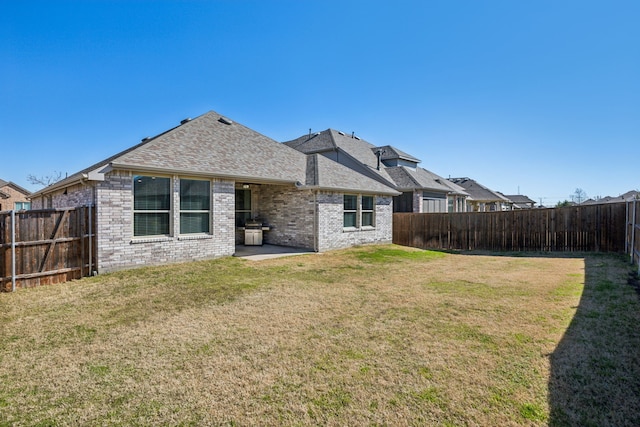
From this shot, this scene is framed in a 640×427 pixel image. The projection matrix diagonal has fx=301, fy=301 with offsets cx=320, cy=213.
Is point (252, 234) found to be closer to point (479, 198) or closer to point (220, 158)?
point (220, 158)

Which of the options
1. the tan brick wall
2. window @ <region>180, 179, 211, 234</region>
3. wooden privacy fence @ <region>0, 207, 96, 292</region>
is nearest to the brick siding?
the tan brick wall

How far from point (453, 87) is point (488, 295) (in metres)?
11.8

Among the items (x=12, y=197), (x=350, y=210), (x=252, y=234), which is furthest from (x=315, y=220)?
(x=12, y=197)

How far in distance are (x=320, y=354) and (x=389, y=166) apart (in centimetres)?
2186

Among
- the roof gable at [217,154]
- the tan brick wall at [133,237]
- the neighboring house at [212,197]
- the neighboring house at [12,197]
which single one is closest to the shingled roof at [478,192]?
the neighboring house at [212,197]

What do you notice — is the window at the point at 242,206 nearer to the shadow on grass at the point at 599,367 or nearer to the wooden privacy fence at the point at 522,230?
the wooden privacy fence at the point at 522,230

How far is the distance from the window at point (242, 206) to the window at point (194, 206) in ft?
13.4

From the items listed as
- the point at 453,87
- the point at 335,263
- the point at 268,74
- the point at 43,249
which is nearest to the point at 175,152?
the point at 43,249

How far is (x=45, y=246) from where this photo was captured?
23.6 ft

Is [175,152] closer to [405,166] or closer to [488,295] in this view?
[488,295]

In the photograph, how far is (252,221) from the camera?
580 inches

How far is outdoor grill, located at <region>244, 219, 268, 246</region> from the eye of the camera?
14297mm

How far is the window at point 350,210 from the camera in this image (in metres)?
14.5

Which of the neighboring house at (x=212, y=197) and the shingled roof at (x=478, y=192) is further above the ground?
the shingled roof at (x=478, y=192)
